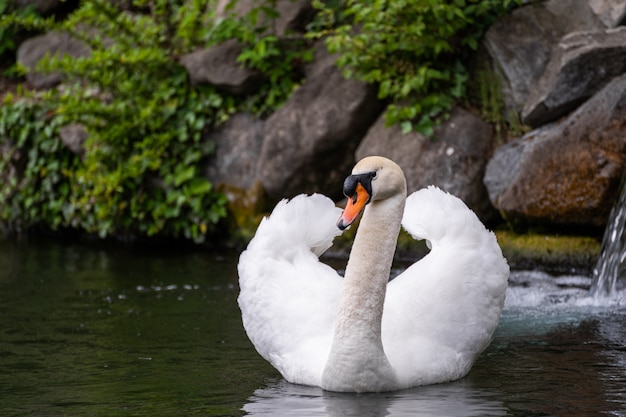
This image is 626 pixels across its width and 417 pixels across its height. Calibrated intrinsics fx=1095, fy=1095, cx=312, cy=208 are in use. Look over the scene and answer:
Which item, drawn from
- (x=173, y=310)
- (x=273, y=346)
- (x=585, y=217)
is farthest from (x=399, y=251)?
(x=273, y=346)

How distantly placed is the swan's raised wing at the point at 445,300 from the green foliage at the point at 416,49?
4513mm

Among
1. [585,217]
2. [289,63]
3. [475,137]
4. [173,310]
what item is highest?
[289,63]

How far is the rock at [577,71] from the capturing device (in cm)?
902

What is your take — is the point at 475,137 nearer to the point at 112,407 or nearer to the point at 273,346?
the point at 273,346

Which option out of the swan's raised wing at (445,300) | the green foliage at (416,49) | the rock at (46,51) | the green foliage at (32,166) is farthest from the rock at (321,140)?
the swan's raised wing at (445,300)

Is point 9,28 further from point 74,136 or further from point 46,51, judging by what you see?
point 74,136

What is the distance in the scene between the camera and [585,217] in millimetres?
Answer: 8805

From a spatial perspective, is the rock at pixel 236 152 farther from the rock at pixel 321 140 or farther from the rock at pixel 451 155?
the rock at pixel 451 155

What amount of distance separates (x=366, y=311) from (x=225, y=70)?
692 centimetres

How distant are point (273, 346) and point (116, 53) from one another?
281 inches

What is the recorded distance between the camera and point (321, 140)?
414 inches

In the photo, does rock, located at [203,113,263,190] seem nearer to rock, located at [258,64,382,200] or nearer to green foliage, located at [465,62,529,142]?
rock, located at [258,64,382,200]

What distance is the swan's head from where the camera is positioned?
182 inches

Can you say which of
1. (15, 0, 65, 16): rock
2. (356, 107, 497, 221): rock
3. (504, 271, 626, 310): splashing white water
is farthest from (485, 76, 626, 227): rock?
(15, 0, 65, 16): rock
